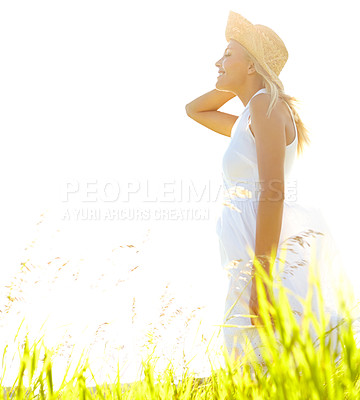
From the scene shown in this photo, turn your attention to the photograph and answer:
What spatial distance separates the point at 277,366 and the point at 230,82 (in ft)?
6.11

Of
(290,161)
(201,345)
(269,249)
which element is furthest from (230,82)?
(201,345)

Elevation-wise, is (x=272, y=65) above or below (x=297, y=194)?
above

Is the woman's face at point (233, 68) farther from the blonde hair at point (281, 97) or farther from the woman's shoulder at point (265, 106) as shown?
the woman's shoulder at point (265, 106)

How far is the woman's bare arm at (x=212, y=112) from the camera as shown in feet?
11.7

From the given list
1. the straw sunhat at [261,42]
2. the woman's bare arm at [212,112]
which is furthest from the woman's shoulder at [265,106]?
the woman's bare arm at [212,112]

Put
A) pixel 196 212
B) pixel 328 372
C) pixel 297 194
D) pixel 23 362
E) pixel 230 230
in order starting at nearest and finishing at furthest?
pixel 328 372
pixel 23 362
pixel 230 230
pixel 297 194
pixel 196 212

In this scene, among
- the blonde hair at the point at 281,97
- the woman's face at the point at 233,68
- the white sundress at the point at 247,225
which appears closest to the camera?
the white sundress at the point at 247,225

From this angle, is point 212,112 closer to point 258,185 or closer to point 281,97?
point 281,97

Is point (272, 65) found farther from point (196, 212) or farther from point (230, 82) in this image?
point (196, 212)

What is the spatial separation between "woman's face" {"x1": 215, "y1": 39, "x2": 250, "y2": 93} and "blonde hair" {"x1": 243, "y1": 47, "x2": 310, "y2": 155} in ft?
0.15

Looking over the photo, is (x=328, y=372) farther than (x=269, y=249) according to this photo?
No

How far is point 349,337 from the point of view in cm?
116

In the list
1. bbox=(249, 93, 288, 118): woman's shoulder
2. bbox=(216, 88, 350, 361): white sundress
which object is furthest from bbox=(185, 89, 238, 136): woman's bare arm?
bbox=(249, 93, 288, 118): woman's shoulder

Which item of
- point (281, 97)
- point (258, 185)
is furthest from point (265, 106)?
point (258, 185)
